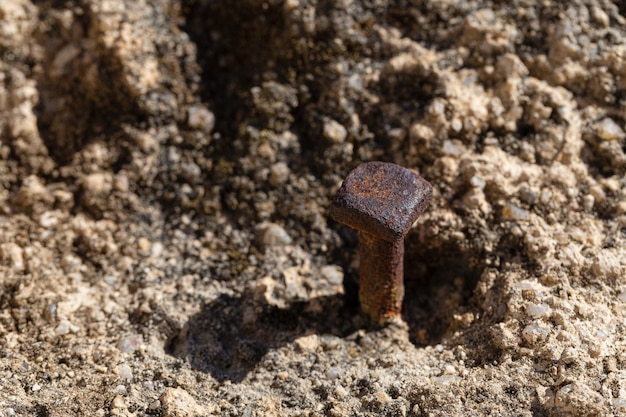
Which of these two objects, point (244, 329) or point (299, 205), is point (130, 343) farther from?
point (299, 205)

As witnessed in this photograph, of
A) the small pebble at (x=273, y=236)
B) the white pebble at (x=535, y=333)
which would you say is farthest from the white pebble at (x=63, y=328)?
the white pebble at (x=535, y=333)

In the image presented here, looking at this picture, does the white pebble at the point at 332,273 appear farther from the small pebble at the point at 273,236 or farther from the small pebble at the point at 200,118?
the small pebble at the point at 200,118

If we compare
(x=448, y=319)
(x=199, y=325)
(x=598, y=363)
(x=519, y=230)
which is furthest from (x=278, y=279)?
(x=598, y=363)

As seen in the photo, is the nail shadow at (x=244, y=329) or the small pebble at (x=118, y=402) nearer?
the small pebble at (x=118, y=402)

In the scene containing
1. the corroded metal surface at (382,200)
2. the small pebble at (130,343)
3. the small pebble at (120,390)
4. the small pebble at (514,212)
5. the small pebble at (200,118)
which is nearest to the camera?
the corroded metal surface at (382,200)

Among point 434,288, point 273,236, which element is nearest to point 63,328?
point 273,236

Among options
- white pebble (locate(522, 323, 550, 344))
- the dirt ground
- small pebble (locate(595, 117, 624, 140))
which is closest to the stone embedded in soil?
the dirt ground

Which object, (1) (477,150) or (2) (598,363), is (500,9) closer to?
(1) (477,150)
